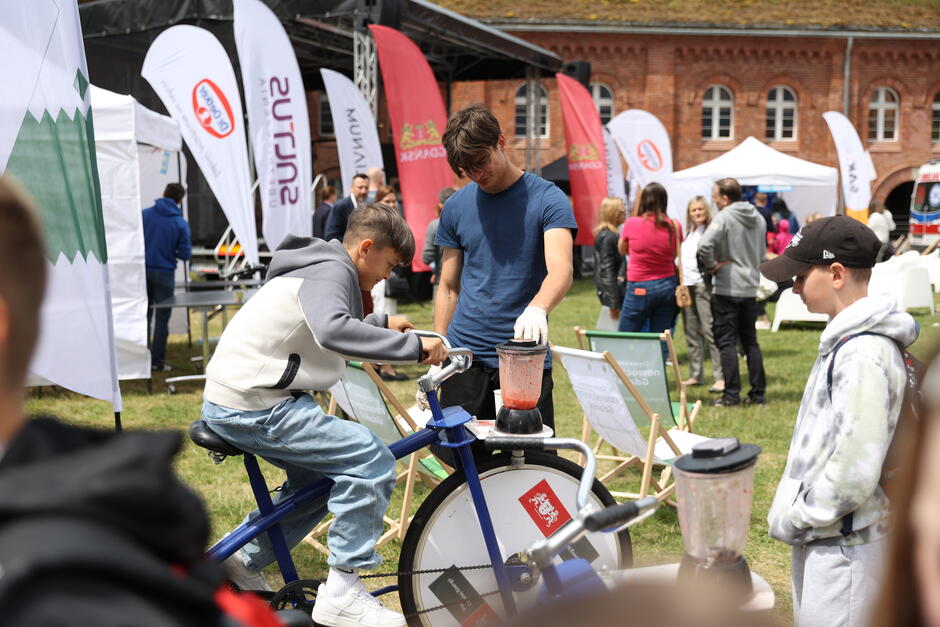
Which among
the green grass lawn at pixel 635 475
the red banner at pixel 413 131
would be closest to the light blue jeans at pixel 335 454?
the green grass lawn at pixel 635 475

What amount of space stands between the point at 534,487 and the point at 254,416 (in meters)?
1.09

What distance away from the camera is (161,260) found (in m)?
10.7

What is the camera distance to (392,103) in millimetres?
12141

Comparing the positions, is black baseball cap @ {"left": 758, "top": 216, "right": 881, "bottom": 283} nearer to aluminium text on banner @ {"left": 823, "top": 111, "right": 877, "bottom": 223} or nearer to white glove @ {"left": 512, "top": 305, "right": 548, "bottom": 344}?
white glove @ {"left": 512, "top": 305, "right": 548, "bottom": 344}

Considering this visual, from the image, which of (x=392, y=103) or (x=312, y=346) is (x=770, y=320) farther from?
(x=312, y=346)

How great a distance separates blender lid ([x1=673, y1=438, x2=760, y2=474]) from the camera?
1.76 meters

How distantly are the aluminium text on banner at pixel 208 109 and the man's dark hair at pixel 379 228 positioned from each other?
585 centimetres

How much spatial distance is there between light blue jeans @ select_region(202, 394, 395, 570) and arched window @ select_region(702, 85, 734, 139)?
34327 millimetres

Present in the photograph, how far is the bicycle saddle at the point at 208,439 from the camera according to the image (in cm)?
334

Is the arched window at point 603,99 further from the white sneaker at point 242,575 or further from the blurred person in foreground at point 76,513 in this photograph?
the blurred person in foreground at point 76,513

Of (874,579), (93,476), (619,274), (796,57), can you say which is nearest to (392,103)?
→ (619,274)

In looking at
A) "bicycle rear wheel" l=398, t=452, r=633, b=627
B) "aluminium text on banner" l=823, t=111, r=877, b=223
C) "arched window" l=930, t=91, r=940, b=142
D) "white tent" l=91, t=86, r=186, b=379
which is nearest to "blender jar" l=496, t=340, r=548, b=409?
"bicycle rear wheel" l=398, t=452, r=633, b=627

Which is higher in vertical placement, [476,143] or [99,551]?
[476,143]

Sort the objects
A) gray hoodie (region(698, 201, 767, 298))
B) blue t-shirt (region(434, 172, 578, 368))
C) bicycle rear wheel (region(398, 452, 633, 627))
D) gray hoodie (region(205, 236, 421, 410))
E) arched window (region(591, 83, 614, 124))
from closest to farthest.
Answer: gray hoodie (region(205, 236, 421, 410)) → bicycle rear wheel (region(398, 452, 633, 627)) → blue t-shirt (region(434, 172, 578, 368)) → gray hoodie (region(698, 201, 767, 298)) → arched window (region(591, 83, 614, 124))
